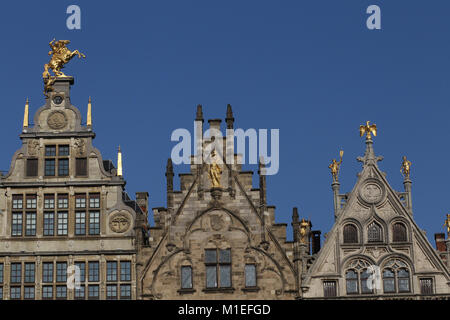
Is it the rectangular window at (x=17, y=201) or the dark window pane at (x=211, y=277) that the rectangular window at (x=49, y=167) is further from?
the dark window pane at (x=211, y=277)

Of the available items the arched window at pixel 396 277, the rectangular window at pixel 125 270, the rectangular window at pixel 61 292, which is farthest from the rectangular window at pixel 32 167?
the arched window at pixel 396 277

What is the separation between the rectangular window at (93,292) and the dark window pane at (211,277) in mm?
4867

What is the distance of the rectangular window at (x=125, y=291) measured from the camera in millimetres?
54625

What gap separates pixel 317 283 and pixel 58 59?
15938 millimetres

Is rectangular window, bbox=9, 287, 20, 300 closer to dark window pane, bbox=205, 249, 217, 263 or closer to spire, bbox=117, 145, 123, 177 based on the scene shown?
spire, bbox=117, 145, 123, 177

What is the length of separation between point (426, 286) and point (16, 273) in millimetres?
17939

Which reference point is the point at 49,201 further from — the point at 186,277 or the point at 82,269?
the point at 186,277

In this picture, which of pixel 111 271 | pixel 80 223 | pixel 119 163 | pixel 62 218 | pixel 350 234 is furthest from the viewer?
pixel 119 163

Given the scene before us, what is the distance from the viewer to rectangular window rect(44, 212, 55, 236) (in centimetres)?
5572

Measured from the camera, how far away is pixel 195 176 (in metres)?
56.5

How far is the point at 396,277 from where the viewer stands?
54625 mm

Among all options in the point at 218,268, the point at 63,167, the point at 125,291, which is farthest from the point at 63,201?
the point at 218,268
